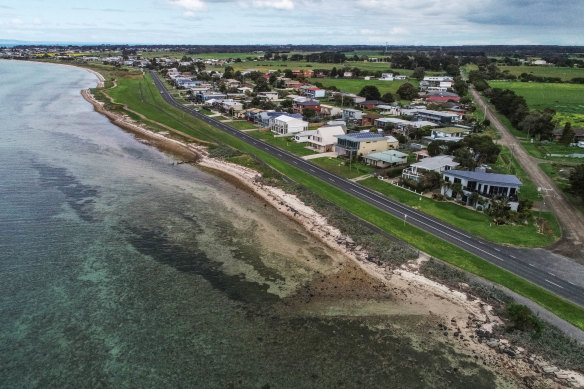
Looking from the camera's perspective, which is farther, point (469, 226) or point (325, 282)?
point (469, 226)

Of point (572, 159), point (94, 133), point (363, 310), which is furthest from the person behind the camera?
point (94, 133)

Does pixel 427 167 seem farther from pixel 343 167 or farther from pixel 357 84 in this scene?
pixel 357 84

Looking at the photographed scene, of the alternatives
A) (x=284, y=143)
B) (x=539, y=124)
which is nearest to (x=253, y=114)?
(x=284, y=143)

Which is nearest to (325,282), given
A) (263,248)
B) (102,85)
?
(263,248)

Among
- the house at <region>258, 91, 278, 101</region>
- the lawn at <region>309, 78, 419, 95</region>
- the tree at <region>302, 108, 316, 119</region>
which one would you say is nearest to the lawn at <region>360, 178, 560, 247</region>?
the tree at <region>302, 108, 316, 119</region>

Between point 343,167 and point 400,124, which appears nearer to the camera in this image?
point 343,167

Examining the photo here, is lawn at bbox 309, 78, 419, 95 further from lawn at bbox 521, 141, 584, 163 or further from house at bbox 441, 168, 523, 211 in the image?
house at bbox 441, 168, 523, 211

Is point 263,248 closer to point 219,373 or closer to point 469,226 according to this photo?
point 219,373

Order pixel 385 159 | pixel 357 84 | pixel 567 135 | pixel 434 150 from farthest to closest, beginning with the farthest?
pixel 357 84 → pixel 567 135 → pixel 434 150 → pixel 385 159
